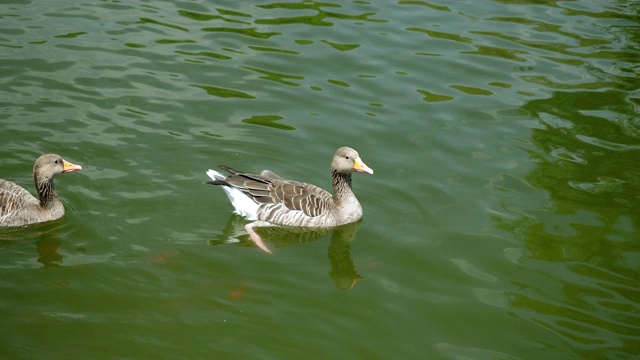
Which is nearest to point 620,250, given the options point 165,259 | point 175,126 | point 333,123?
point 333,123

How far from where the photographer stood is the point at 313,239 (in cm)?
1115

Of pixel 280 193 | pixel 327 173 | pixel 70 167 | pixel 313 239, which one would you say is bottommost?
pixel 313 239

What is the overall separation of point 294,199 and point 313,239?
1.94 feet

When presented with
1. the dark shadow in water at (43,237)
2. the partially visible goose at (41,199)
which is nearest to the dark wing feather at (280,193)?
the partially visible goose at (41,199)

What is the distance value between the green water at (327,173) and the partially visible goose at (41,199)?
0.68ft

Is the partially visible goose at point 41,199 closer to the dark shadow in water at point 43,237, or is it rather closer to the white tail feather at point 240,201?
the dark shadow in water at point 43,237

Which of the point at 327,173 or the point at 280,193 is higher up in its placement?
the point at 280,193

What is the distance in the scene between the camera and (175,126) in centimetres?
1291

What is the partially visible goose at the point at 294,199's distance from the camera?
11125 millimetres

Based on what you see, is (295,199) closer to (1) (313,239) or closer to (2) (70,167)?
(1) (313,239)

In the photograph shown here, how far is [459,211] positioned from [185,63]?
19.4ft

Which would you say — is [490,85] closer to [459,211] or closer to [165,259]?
[459,211]

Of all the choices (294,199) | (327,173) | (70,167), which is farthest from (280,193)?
(70,167)

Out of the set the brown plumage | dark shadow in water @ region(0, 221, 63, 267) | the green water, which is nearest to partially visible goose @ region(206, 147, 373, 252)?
the brown plumage
